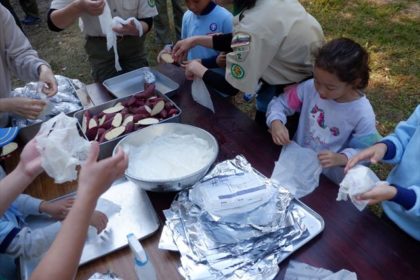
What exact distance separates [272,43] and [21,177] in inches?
42.4

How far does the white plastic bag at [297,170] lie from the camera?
130 centimetres

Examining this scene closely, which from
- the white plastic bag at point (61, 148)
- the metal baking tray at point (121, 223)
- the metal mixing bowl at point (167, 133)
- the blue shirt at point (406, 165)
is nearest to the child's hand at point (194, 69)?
the metal mixing bowl at point (167, 133)

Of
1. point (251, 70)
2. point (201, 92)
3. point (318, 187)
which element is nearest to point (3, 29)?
point (201, 92)

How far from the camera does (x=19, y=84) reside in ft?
13.7

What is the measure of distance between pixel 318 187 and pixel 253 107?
6.84ft

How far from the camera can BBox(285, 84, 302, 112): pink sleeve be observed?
1.64 m

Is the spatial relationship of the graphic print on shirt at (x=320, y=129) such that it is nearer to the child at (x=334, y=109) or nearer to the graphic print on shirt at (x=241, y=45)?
the child at (x=334, y=109)

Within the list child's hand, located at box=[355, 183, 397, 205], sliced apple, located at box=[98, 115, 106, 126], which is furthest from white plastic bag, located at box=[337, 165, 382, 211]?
sliced apple, located at box=[98, 115, 106, 126]

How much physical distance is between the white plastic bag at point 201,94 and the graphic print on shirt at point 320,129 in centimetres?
51

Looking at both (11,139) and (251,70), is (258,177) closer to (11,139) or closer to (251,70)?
(251,70)

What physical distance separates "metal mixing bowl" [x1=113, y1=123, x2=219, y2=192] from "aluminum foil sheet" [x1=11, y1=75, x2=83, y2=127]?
0.52m

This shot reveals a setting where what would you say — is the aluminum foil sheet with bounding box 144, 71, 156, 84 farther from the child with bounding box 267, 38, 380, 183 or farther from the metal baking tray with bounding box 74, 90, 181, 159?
the child with bounding box 267, 38, 380, 183

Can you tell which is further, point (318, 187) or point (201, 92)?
point (201, 92)

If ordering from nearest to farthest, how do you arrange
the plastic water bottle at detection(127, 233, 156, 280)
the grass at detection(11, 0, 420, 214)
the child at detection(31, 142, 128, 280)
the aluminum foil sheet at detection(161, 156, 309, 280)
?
the child at detection(31, 142, 128, 280)
the plastic water bottle at detection(127, 233, 156, 280)
the aluminum foil sheet at detection(161, 156, 309, 280)
the grass at detection(11, 0, 420, 214)
